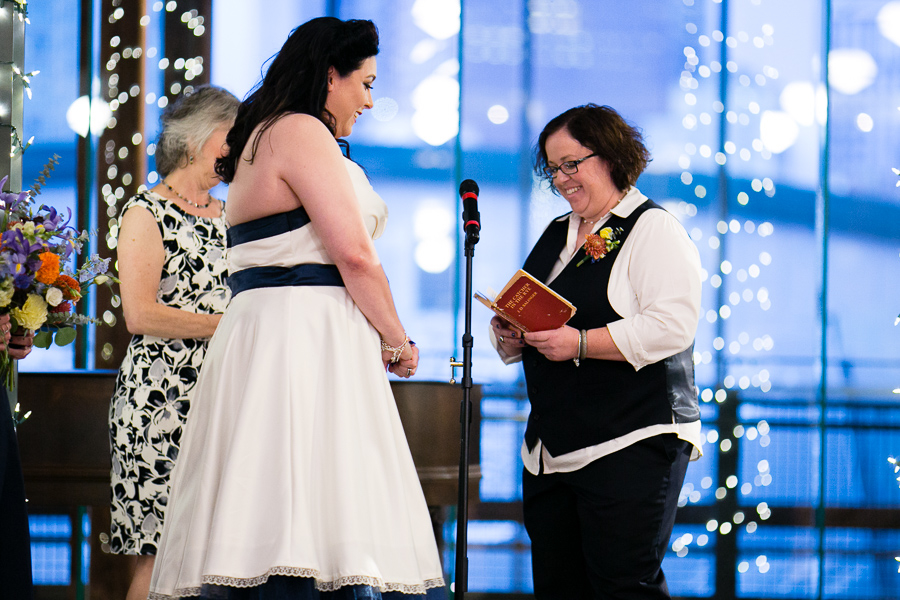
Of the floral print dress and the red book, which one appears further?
the floral print dress

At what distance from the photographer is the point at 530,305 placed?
2.06 m

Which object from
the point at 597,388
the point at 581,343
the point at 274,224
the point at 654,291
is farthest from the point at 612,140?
the point at 274,224

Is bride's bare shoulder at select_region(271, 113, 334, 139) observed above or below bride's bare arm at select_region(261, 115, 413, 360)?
above

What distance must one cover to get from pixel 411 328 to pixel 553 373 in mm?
1693

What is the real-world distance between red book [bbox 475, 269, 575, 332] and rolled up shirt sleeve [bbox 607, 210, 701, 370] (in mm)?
147

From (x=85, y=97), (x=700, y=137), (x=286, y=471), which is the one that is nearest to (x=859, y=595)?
(x=700, y=137)

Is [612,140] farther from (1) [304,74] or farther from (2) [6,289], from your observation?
(2) [6,289]

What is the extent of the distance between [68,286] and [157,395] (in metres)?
0.47

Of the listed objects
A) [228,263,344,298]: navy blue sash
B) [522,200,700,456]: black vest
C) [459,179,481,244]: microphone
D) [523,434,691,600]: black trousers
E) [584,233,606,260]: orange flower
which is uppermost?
[459,179,481,244]: microphone

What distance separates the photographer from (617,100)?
390 centimetres

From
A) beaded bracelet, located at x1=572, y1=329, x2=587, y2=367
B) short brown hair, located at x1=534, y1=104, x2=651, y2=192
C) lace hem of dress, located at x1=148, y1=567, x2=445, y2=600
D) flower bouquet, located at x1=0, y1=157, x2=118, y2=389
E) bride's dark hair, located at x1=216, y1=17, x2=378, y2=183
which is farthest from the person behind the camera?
short brown hair, located at x1=534, y1=104, x2=651, y2=192

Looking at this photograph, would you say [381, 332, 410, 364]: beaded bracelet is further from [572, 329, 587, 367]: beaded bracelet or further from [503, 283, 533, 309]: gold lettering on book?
[572, 329, 587, 367]: beaded bracelet

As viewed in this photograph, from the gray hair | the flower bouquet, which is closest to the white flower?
the flower bouquet

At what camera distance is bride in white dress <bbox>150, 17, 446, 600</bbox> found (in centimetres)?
150
